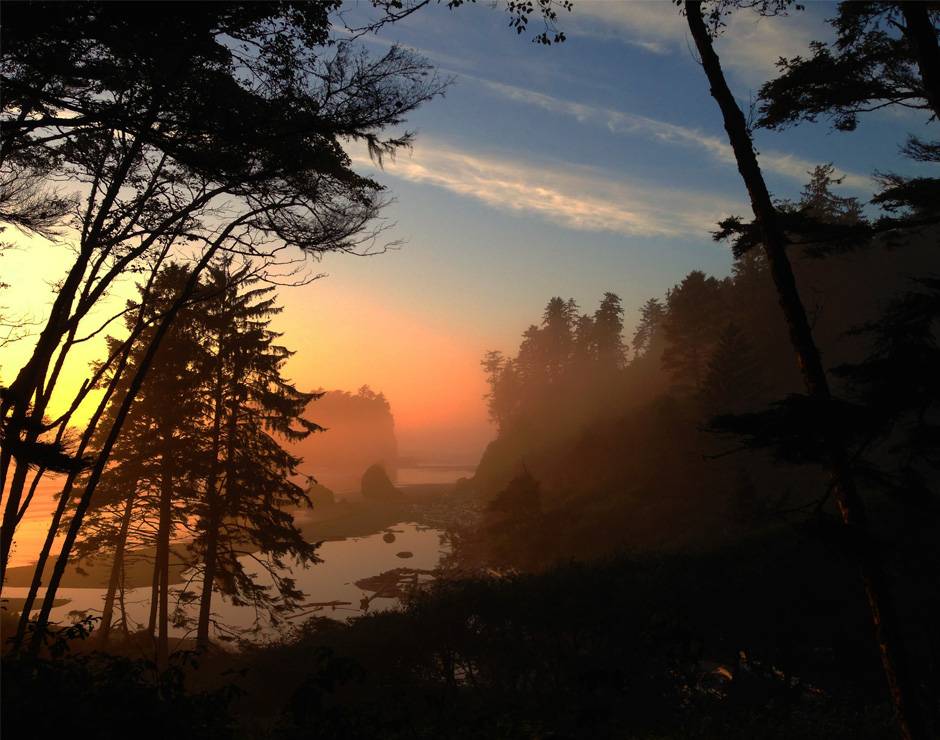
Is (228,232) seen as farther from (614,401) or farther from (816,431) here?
(614,401)

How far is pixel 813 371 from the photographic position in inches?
244

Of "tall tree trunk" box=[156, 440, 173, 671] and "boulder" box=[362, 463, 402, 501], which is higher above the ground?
"tall tree trunk" box=[156, 440, 173, 671]

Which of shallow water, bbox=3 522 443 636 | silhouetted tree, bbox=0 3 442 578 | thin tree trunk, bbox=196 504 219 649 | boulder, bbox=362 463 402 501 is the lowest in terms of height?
shallow water, bbox=3 522 443 636

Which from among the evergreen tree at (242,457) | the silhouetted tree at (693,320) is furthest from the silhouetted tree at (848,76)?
the silhouetted tree at (693,320)

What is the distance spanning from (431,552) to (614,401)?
30.1 meters

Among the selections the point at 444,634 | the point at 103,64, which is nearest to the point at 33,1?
the point at 103,64

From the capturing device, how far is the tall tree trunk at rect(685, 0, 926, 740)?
5.73m

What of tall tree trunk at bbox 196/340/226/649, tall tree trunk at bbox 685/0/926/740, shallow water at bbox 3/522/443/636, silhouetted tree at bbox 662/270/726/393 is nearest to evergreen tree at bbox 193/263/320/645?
tall tree trunk at bbox 196/340/226/649

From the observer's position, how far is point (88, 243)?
8.06 metres

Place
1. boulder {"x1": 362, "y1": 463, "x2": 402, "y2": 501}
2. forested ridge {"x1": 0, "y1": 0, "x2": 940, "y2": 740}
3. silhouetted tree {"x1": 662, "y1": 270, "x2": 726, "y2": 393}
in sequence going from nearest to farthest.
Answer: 1. forested ridge {"x1": 0, "y1": 0, "x2": 940, "y2": 740}
2. silhouetted tree {"x1": 662, "y1": 270, "x2": 726, "y2": 393}
3. boulder {"x1": 362, "y1": 463, "x2": 402, "y2": 501}

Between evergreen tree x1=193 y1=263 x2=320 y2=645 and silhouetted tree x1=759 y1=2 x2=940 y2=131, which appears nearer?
silhouetted tree x1=759 y1=2 x2=940 y2=131

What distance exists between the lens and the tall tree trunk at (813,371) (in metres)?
5.73

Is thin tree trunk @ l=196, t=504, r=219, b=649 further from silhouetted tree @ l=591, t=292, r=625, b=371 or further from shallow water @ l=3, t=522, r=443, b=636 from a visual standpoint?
silhouetted tree @ l=591, t=292, r=625, b=371

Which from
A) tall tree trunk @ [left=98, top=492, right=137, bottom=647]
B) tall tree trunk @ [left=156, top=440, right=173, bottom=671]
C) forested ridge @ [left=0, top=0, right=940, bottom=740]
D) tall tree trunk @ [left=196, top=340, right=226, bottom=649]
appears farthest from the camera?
tall tree trunk @ [left=98, top=492, right=137, bottom=647]
